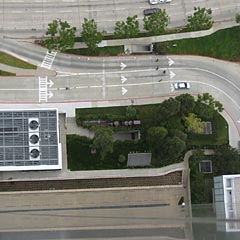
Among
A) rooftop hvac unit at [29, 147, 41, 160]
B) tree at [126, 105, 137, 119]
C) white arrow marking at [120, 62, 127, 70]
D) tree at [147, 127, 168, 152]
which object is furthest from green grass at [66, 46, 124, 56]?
rooftop hvac unit at [29, 147, 41, 160]

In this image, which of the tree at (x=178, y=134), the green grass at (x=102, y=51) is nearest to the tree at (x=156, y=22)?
the green grass at (x=102, y=51)

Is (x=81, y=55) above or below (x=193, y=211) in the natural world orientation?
above

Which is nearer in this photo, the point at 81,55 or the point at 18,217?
the point at 18,217

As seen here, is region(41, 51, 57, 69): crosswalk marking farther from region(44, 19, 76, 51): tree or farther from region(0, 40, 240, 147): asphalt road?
region(44, 19, 76, 51): tree

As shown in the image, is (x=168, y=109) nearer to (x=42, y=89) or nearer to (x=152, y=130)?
(x=152, y=130)

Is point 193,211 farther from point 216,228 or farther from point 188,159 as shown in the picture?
point 216,228

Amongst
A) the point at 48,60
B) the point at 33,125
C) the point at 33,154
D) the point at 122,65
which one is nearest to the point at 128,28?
the point at 122,65

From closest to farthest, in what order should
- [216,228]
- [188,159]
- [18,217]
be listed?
1. [216,228]
2. [18,217]
3. [188,159]

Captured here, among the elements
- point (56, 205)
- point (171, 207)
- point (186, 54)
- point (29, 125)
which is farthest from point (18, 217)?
point (186, 54)
